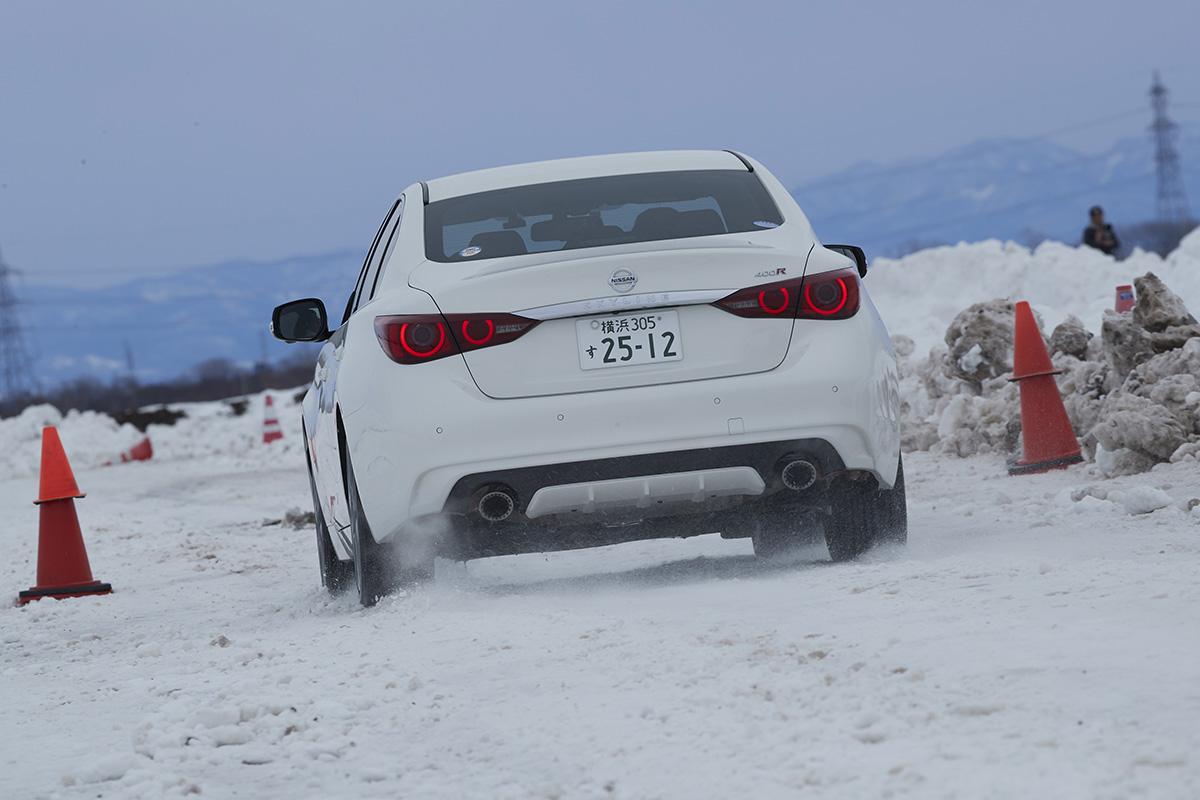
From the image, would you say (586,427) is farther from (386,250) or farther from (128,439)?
(128,439)

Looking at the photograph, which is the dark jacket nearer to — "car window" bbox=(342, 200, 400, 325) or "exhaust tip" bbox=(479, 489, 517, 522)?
"car window" bbox=(342, 200, 400, 325)

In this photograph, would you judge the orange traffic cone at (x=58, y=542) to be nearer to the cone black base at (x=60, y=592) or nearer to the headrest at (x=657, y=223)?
the cone black base at (x=60, y=592)

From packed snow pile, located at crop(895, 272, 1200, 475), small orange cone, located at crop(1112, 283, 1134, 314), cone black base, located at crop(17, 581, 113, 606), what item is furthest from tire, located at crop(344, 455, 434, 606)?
small orange cone, located at crop(1112, 283, 1134, 314)

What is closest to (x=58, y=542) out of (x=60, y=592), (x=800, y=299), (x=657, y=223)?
(x=60, y=592)

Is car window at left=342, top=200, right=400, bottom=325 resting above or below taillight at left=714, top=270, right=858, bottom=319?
above

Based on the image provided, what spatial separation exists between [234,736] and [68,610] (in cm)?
410

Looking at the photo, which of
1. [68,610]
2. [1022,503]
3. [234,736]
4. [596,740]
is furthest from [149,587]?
[596,740]

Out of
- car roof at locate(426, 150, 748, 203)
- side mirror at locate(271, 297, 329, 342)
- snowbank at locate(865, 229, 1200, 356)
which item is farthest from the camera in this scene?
snowbank at locate(865, 229, 1200, 356)

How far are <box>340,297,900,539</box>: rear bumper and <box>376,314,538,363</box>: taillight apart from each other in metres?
0.05

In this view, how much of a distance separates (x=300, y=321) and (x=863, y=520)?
247cm

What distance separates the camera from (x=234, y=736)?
13.7 ft

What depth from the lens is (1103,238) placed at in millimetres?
23688

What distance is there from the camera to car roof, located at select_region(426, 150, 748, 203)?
666cm

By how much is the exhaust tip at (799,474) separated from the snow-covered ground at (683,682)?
1.05 feet
